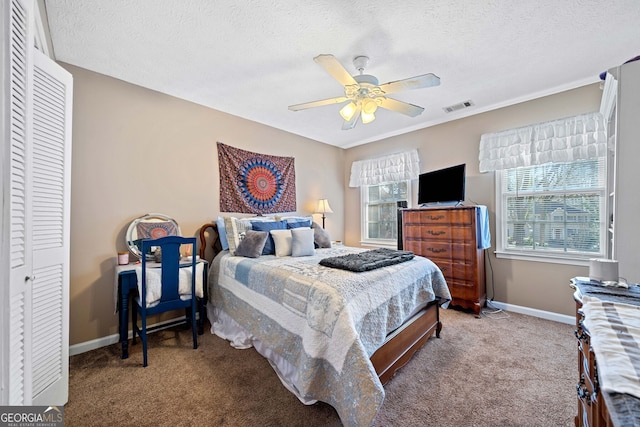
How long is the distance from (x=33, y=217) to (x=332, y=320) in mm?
1791

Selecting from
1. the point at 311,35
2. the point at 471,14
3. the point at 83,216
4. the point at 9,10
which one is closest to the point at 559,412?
the point at 471,14

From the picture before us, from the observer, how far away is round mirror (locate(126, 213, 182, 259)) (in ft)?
8.58

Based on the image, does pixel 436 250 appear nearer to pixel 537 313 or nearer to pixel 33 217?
pixel 537 313

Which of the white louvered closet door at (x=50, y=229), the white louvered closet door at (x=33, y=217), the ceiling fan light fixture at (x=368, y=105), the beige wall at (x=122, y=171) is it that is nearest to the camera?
the white louvered closet door at (x=33, y=217)

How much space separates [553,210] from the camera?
301cm

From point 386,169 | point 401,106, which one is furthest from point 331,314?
point 386,169

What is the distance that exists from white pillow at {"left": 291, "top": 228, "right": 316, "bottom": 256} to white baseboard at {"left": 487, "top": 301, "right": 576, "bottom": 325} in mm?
2507

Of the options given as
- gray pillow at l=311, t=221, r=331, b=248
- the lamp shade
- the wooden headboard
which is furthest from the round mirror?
the lamp shade

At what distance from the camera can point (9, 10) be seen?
92cm

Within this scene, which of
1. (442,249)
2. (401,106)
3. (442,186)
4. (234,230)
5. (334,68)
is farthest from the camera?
(442,186)

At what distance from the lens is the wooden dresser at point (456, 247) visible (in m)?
3.06

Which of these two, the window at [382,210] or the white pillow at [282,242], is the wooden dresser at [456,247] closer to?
the window at [382,210]

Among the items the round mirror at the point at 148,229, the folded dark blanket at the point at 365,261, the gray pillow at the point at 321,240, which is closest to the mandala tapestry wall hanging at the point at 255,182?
the round mirror at the point at 148,229

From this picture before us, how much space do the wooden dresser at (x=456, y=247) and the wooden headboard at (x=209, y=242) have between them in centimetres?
263
